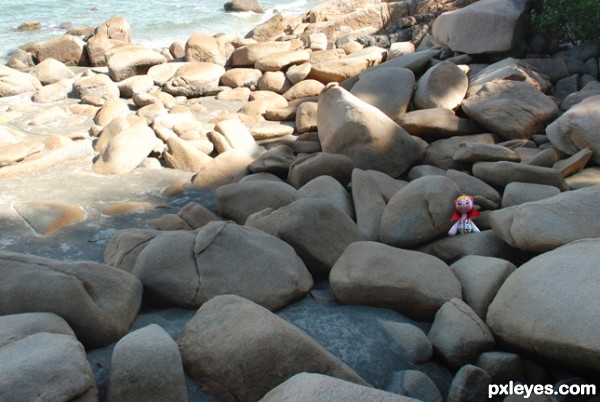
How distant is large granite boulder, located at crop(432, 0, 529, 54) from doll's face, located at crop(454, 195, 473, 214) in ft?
13.1

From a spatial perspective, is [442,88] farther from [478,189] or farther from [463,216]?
[463,216]

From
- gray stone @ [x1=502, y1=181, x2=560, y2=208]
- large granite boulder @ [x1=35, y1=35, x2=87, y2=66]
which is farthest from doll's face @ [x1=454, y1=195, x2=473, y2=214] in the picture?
large granite boulder @ [x1=35, y1=35, x2=87, y2=66]

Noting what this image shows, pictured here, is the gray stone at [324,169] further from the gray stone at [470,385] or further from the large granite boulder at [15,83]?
the large granite boulder at [15,83]

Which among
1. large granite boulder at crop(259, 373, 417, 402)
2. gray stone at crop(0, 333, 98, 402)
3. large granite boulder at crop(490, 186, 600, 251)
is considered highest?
large granite boulder at crop(259, 373, 417, 402)

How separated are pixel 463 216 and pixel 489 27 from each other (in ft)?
13.8

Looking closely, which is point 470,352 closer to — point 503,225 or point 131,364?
point 503,225

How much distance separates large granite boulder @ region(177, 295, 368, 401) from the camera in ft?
8.62

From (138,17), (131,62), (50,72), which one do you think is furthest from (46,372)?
(138,17)

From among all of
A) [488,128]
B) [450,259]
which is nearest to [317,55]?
[488,128]

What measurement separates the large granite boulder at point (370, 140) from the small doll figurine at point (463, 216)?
1.51m

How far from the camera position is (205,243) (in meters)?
3.58

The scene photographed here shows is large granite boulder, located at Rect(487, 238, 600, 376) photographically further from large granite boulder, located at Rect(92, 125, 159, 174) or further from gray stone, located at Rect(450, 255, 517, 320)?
large granite boulder, located at Rect(92, 125, 159, 174)

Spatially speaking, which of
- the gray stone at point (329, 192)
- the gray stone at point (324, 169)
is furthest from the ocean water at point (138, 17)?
the gray stone at point (329, 192)

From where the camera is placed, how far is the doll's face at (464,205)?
408cm
